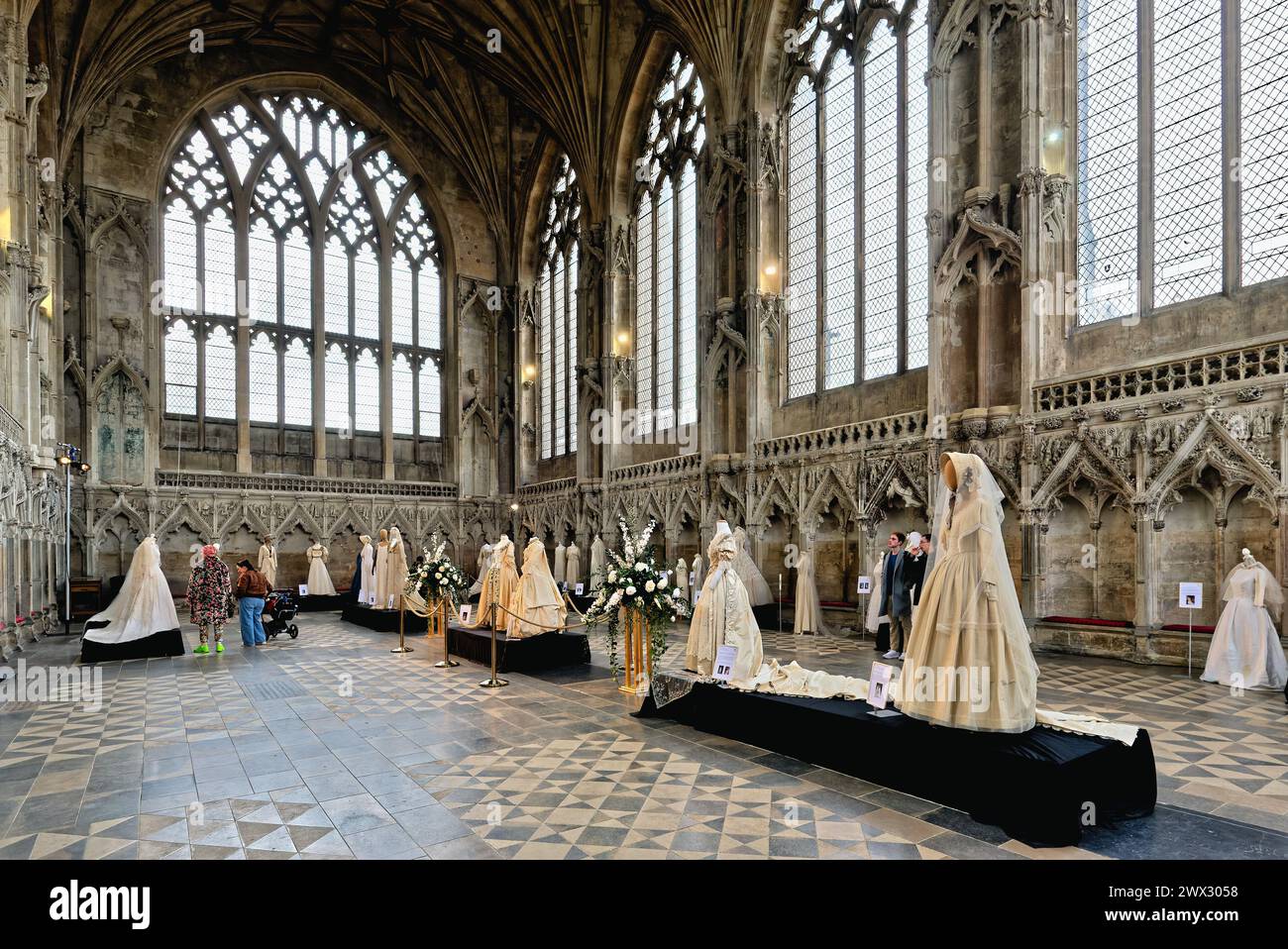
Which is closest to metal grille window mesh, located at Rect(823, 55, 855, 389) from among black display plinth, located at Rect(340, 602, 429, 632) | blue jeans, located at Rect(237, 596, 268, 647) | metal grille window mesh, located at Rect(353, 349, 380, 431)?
black display plinth, located at Rect(340, 602, 429, 632)

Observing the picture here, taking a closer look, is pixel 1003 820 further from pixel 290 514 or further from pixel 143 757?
pixel 290 514

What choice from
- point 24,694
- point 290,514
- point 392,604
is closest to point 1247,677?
point 24,694

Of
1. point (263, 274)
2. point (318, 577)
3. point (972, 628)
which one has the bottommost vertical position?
point (318, 577)

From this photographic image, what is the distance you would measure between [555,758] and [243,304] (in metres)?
24.9

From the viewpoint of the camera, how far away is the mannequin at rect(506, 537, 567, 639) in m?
12.3

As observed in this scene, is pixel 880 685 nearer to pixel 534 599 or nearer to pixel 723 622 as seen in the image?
pixel 723 622

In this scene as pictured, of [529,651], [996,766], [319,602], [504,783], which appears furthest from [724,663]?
[319,602]

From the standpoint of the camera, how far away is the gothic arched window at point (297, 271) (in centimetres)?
2594

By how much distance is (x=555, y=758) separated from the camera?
7004mm

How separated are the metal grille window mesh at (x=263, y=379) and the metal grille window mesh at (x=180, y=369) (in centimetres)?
172

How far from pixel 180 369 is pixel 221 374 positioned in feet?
3.91

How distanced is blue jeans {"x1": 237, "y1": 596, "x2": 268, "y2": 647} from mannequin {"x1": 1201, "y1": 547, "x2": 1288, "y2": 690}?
15747mm

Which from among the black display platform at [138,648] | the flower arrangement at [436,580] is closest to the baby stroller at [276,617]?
the black display platform at [138,648]

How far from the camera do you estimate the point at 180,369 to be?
1008 inches
